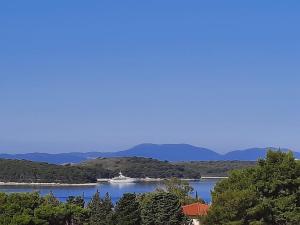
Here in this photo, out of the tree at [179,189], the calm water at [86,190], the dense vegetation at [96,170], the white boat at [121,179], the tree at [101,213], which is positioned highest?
the dense vegetation at [96,170]

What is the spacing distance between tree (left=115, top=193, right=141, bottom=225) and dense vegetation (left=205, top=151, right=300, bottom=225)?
6.33 m

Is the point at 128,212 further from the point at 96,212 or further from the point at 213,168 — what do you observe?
the point at 213,168

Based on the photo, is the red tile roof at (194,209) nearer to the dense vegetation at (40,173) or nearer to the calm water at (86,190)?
the calm water at (86,190)

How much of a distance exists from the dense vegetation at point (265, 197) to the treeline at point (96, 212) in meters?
6.35

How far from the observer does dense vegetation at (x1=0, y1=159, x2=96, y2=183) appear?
131 m

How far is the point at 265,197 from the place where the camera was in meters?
26.7

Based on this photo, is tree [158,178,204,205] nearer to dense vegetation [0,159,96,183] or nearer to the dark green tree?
the dark green tree

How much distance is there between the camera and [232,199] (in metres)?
25.6

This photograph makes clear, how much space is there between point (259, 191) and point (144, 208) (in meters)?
8.42

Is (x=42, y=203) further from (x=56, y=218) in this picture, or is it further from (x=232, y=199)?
(x=232, y=199)

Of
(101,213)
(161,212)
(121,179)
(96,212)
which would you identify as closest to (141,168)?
(121,179)

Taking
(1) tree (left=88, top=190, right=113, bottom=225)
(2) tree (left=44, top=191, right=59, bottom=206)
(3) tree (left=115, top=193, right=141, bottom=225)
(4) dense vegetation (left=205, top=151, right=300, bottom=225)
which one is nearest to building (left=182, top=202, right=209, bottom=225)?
(1) tree (left=88, top=190, right=113, bottom=225)

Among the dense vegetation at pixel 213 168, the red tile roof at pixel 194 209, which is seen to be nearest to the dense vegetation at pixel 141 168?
the dense vegetation at pixel 213 168

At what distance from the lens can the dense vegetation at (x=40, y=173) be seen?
13075 centimetres
